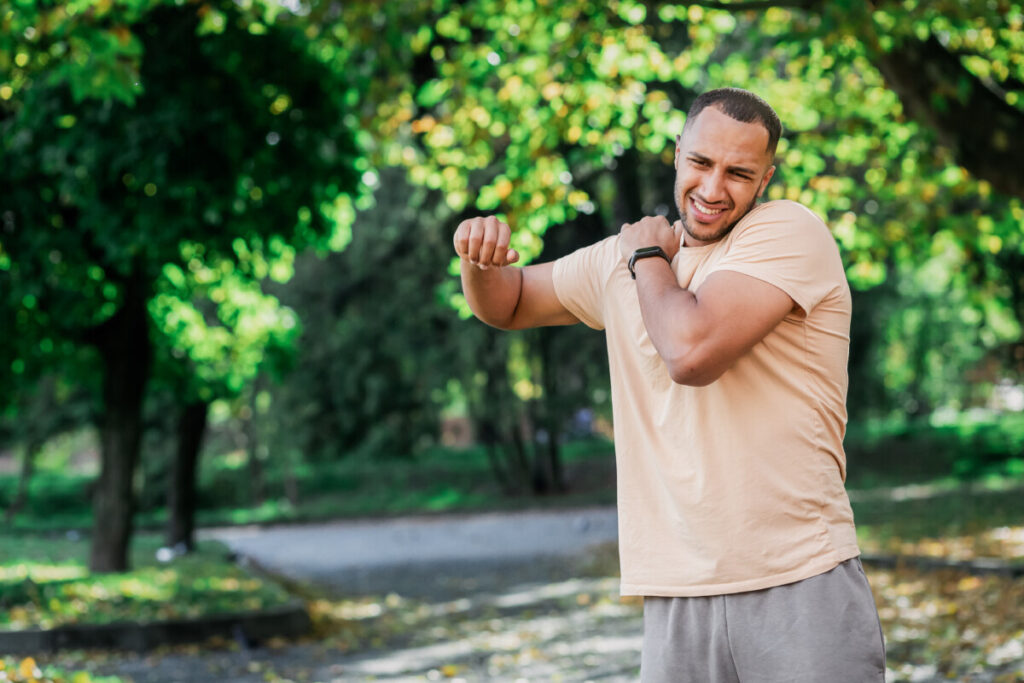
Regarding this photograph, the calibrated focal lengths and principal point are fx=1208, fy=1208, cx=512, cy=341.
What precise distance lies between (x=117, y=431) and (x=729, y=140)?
12.6 meters

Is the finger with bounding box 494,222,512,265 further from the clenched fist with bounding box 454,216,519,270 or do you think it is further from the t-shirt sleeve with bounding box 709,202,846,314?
the t-shirt sleeve with bounding box 709,202,846,314

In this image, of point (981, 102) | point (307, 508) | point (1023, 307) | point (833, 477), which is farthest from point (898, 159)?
point (307, 508)

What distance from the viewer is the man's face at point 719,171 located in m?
2.72

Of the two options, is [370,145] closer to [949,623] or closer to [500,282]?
[949,623]

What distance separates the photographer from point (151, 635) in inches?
412

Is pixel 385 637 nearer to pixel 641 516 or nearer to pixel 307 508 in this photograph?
pixel 641 516

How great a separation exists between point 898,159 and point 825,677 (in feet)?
36.9

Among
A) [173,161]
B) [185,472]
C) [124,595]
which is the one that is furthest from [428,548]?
[173,161]

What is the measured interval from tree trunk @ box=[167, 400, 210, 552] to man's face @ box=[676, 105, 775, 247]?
1548 cm

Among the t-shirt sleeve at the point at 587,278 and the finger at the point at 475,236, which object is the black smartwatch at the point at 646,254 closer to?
the t-shirt sleeve at the point at 587,278

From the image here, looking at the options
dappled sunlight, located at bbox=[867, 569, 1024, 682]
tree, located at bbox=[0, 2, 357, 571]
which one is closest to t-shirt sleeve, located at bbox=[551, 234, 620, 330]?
dappled sunlight, located at bbox=[867, 569, 1024, 682]

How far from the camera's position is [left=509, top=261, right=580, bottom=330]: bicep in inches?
125

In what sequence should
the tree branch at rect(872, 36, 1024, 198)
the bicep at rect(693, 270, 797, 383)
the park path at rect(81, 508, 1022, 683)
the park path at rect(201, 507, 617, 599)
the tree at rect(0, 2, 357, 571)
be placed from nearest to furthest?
the bicep at rect(693, 270, 797, 383)
the tree branch at rect(872, 36, 1024, 198)
the park path at rect(81, 508, 1022, 683)
the tree at rect(0, 2, 357, 571)
the park path at rect(201, 507, 617, 599)

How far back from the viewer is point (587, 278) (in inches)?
120
